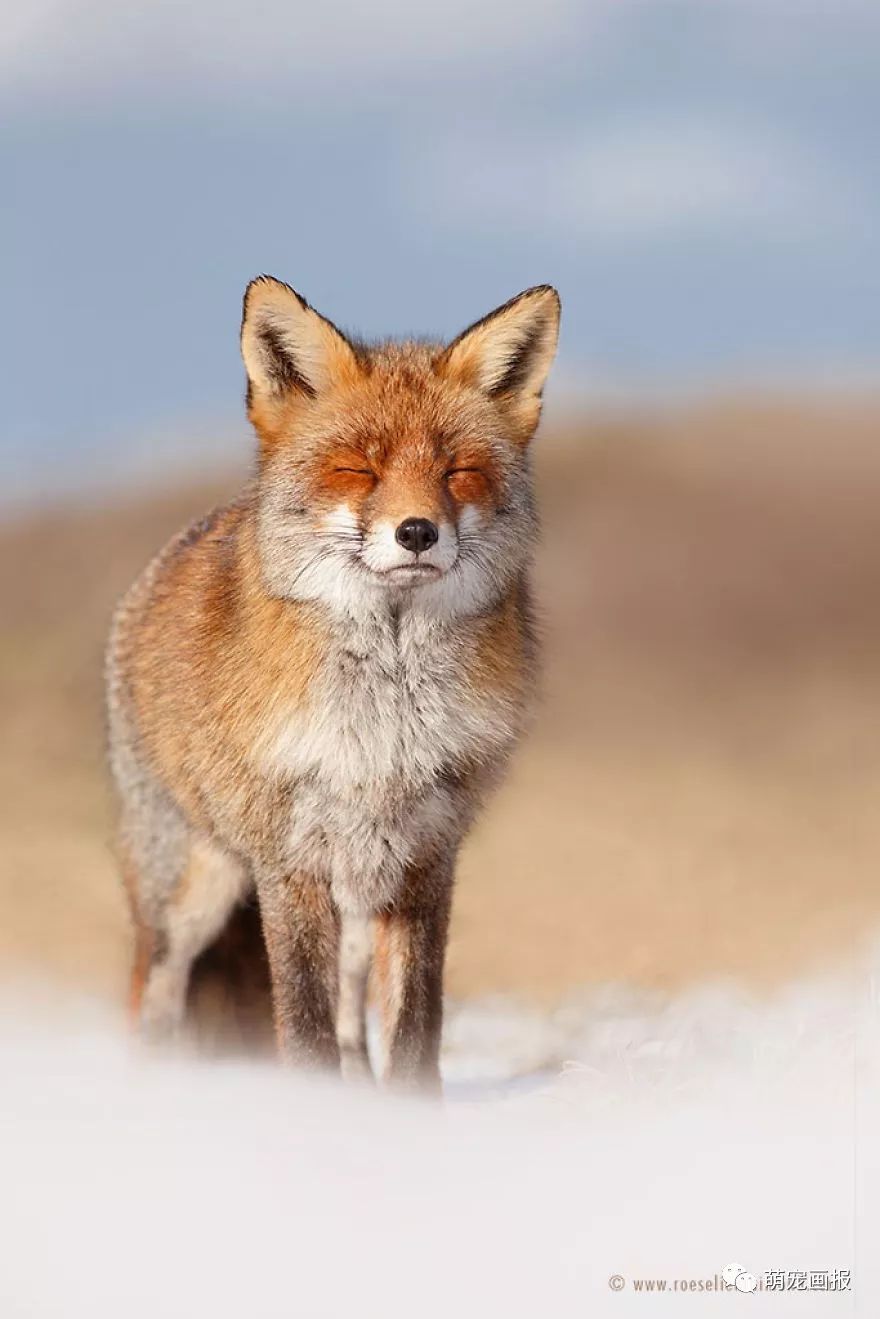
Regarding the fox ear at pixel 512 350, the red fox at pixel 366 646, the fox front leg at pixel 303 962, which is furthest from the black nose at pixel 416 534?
the fox front leg at pixel 303 962

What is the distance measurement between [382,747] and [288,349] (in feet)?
3.71

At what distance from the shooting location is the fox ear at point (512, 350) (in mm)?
4176

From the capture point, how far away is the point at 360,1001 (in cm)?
508

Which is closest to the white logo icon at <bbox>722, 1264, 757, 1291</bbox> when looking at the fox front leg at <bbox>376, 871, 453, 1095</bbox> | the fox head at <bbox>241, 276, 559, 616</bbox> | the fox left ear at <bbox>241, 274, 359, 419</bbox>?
the fox front leg at <bbox>376, 871, 453, 1095</bbox>

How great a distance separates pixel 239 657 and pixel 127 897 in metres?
1.38

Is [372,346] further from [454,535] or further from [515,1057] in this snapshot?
[515,1057]

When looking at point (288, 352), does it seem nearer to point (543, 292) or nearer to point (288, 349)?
point (288, 349)

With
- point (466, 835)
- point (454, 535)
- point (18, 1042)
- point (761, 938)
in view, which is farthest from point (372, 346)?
point (761, 938)

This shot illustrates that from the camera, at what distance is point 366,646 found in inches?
162

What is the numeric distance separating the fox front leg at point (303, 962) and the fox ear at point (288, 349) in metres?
1.40

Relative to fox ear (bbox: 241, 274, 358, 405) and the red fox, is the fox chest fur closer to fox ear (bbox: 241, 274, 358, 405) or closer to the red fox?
the red fox

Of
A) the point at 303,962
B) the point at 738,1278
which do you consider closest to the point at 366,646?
the point at 303,962

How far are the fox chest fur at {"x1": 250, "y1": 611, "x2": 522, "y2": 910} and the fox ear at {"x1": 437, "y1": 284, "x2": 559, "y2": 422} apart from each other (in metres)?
0.69

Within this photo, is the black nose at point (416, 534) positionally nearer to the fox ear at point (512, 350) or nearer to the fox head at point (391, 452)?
the fox head at point (391, 452)
